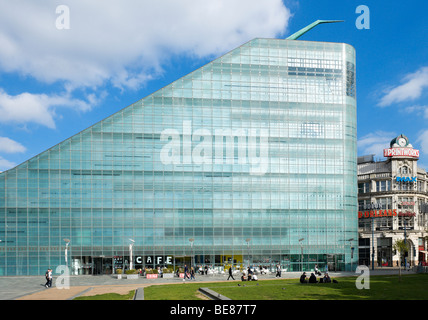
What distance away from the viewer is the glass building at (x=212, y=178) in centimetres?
6819

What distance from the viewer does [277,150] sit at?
241 ft

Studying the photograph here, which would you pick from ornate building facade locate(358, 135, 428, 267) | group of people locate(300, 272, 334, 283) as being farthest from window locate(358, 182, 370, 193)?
group of people locate(300, 272, 334, 283)

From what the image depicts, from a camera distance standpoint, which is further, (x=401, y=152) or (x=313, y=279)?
(x=401, y=152)

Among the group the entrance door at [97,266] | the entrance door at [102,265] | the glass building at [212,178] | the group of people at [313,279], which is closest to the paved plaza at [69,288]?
the entrance door at [97,266]

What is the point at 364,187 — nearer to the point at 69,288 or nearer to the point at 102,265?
the point at 102,265

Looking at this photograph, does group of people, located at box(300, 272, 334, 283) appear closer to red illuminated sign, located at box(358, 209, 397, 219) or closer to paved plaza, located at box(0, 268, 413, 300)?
paved plaza, located at box(0, 268, 413, 300)

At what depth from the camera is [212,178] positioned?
235 ft

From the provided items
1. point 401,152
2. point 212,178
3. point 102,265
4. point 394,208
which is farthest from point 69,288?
point 401,152

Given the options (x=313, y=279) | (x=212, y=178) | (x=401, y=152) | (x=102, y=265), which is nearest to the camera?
(x=313, y=279)

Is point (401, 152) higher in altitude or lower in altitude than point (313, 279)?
higher

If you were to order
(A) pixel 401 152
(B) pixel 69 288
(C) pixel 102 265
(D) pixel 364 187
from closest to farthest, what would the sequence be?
(B) pixel 69 288 < (C) pixel 102 265 < (A) pixel 401 152 < (D) pixel 364 187

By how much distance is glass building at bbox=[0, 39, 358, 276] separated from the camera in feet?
224
